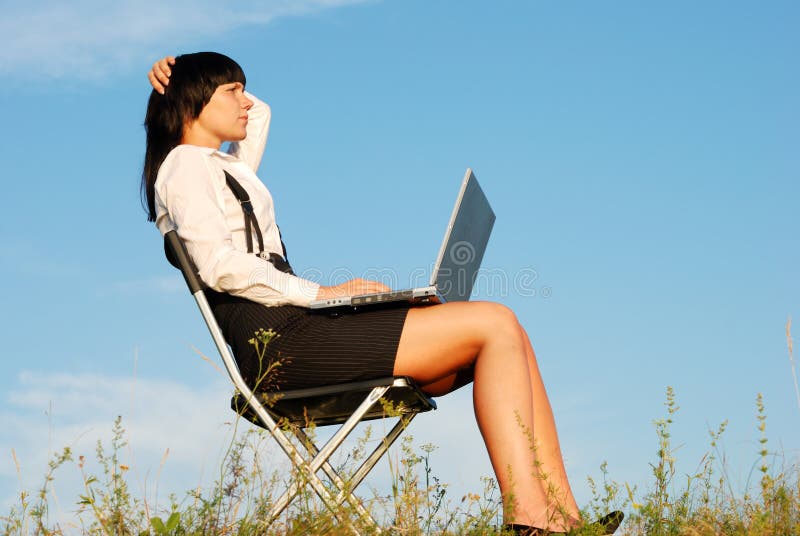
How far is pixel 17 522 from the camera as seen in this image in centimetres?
284

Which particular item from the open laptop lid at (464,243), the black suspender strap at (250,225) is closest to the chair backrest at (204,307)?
the black suspender strap at (250,225)

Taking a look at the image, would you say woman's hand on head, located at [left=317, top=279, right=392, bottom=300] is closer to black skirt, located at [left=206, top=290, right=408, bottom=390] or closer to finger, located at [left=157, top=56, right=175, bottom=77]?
black skirt, located at [left=206, top=290, right=408, bottom=390]

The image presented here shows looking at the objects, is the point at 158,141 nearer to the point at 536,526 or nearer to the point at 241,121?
the point at 241,121

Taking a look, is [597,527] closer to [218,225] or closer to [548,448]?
[548,448]

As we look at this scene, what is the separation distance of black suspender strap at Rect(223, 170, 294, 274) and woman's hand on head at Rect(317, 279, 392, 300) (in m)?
0.23

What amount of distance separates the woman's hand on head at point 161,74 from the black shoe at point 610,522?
2.27 metres

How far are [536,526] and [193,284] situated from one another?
1.39 metres

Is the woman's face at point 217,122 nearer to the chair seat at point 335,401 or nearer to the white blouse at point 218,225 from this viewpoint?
the white blouse at point 218,225

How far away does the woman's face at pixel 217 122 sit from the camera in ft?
12.0

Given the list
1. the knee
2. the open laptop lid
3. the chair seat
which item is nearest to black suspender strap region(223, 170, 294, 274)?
the chair seat

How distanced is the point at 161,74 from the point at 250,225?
778 mm

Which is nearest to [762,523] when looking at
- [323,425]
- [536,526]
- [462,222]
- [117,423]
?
[536,526]

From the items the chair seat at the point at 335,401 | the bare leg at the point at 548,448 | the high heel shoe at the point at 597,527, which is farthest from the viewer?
the chair seat at the point at 335,401

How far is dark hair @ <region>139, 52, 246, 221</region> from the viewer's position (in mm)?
3664
